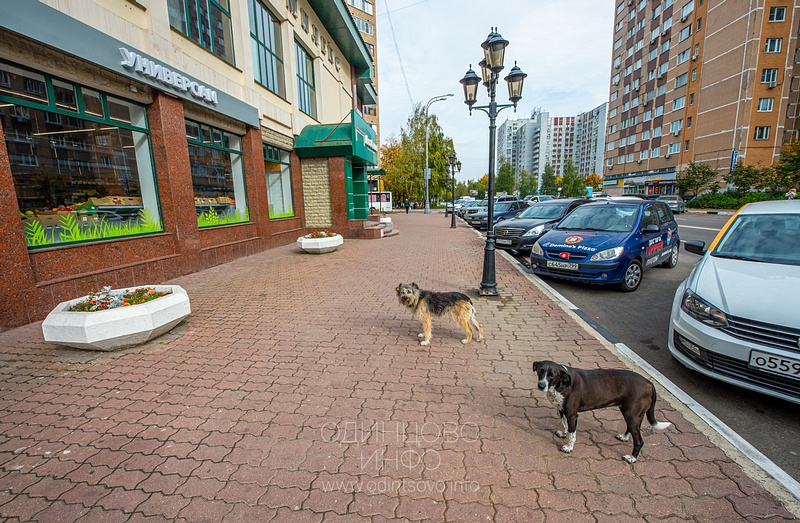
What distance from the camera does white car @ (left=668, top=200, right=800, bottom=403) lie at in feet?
9.18

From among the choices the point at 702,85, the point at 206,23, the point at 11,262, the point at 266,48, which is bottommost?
the point at 11,262

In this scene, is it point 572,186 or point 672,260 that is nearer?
point 672,260

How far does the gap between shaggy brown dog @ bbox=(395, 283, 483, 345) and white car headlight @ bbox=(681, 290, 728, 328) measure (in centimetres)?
222

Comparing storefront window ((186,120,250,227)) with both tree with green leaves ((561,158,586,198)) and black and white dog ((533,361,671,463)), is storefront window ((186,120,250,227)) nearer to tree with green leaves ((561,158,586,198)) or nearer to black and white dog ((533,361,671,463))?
black and white dog ((533,361,671,463))

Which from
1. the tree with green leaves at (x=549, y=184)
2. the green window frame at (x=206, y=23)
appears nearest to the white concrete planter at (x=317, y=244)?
the green window frame at (x=206, y=23)

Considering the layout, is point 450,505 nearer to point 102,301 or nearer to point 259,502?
point 259,502

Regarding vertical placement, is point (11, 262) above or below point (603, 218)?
below

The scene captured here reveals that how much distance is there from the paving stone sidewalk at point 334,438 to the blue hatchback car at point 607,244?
2146mm

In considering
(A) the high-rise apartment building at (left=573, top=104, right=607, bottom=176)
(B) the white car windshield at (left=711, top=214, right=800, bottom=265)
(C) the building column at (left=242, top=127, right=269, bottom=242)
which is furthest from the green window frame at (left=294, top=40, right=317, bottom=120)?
(A) the high-rise apartment building at (left=573, top=104, right=607, bottom=176)

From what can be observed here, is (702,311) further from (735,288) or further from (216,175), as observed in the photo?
(216,175)

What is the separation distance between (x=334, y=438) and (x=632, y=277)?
6786mm

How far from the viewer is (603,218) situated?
7852 mm

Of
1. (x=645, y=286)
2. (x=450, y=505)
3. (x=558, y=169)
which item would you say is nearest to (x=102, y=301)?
(x=450, y=505)

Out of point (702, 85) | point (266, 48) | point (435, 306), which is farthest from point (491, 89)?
point (702, 85)
